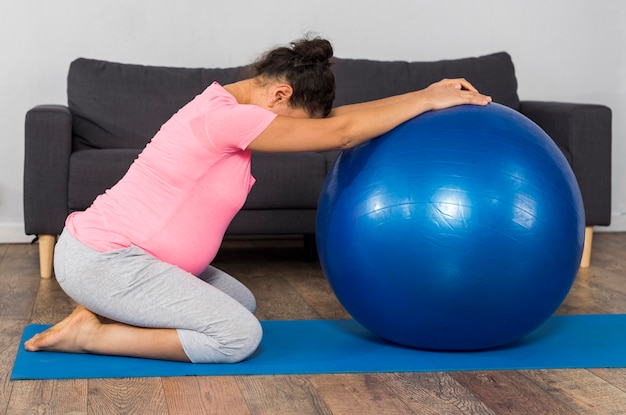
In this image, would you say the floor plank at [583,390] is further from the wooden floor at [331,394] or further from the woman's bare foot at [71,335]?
the woman's bare foot at [71,335]

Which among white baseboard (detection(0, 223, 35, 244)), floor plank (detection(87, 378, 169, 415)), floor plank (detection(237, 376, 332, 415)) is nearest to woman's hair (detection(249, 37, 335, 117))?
floor plank (detection(237, 376, 332, 415))

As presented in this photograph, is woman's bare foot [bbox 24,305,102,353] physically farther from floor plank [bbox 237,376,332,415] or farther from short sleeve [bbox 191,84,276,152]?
short sleeve [bbox 191,84,276,152]

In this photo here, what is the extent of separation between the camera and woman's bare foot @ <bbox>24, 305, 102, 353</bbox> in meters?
2.41

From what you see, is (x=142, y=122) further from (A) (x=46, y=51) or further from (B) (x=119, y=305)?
(B) (x=119, y=305)

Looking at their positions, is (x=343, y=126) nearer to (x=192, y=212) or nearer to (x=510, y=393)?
(x=192, y=212)

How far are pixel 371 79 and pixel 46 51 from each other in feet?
5.35

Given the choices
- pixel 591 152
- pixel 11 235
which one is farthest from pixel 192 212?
pixel 11 235

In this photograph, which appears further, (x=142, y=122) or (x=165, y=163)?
(x=142, y=122)

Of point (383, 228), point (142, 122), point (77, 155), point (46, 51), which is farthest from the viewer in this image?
point (46, 51)

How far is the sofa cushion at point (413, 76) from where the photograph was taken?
14.5ft

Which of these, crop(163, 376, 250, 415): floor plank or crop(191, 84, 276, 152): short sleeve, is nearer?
crop(163, 376, 250, 415): floor plank

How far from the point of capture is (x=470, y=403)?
6.71ft

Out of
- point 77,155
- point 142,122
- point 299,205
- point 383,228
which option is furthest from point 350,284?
point 142,122

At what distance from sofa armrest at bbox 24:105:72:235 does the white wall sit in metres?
1.00
